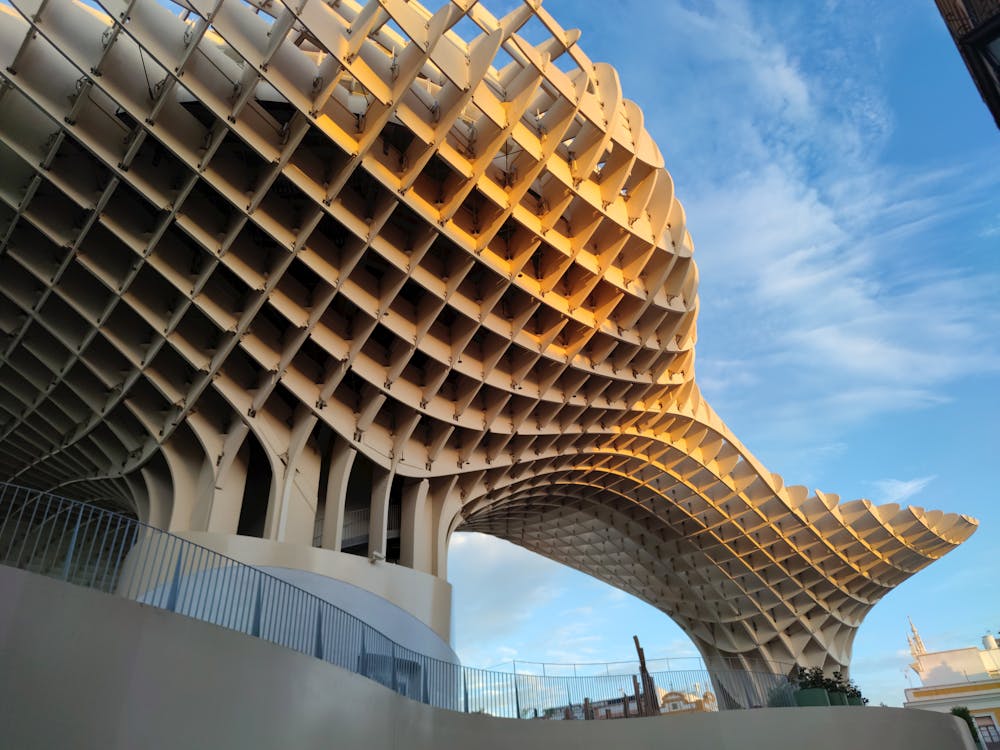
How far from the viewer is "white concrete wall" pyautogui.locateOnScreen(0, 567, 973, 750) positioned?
788 cm

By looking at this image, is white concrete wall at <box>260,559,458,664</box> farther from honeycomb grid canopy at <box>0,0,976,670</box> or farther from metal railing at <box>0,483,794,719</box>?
metal railing at <box>0,483,794,719</box>

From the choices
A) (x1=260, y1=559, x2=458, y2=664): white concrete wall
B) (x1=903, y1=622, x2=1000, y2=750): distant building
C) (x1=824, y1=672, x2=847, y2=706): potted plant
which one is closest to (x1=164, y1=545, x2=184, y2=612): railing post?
(x1=260, y1=559, x2=458, y2=664): white concrete wall

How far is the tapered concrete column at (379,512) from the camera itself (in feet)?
79.4

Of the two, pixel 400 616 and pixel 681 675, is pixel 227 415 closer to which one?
pixel 400 616

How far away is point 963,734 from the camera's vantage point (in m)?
26.8

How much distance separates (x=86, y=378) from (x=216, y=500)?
22.9 ft

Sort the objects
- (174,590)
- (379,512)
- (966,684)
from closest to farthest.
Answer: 1. (174,590)
2. (379,512)
3. (966,684)

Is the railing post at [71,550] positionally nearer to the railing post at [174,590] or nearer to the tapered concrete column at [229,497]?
the railing post at [174,590]

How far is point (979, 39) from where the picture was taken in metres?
9.79

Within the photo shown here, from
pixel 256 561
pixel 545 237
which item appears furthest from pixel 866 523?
pixel 256 561

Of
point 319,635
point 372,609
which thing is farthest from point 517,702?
point 319,635

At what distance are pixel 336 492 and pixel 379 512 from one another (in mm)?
2018

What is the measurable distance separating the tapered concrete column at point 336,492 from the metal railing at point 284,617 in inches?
269

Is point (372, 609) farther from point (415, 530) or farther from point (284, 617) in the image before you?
point (284, 617)
